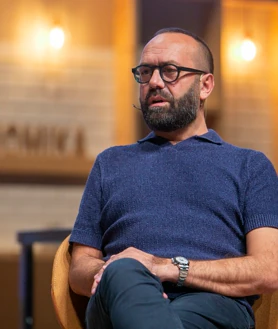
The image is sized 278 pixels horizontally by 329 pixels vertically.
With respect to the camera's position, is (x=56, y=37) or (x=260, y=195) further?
(x=56, y=37)

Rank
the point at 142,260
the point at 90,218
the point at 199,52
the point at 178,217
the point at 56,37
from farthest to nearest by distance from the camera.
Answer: the point at 56,37
the point at 199,52
the point at 90,218
the point at 178,217
the point at 142,260

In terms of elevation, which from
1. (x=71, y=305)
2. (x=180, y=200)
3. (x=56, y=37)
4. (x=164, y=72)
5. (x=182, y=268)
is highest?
(x=56, y=37)

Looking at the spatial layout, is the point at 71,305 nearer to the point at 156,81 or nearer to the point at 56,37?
the point at 156,81

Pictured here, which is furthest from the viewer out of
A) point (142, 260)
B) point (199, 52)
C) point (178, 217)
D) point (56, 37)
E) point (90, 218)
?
point (56, 37)

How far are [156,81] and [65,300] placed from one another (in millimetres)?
587

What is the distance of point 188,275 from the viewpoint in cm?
164

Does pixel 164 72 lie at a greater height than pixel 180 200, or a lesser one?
greater

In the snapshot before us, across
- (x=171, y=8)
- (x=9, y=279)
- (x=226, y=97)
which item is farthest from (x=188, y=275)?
(x=226, y=97)

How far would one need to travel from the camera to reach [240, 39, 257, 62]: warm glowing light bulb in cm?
516

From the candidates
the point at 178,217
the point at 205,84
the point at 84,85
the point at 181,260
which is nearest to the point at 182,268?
the point at 181,260

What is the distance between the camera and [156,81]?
1.94 meters

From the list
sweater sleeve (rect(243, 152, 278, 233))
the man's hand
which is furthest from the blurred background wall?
the man's hand

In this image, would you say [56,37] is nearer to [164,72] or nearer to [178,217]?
[164,72]

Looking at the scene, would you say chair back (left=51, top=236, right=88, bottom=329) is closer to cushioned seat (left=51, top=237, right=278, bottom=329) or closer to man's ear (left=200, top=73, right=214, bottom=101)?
cushioned seat (left=51, top=237, right=278, bottom=329)
